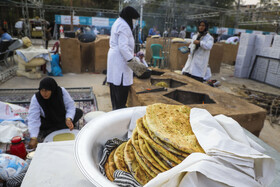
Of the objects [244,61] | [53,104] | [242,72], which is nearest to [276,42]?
[244,61]

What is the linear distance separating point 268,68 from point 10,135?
8.06 metres

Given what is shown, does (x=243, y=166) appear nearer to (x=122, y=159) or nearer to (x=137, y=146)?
(x=137, y=146)

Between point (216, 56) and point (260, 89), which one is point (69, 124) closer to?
point (260, 89)

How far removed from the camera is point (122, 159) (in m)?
1.05

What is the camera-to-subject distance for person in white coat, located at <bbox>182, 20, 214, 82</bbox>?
3.98 m

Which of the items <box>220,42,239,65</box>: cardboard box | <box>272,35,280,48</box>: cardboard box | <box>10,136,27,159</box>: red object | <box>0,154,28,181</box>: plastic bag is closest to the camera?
<box>0,154,28,181</box>: plastic bag

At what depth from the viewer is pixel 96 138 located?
1.11m

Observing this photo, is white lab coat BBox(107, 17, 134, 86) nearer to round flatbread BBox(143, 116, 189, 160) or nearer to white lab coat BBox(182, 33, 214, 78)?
white lab coat BBox(182, 33, 214, 78)

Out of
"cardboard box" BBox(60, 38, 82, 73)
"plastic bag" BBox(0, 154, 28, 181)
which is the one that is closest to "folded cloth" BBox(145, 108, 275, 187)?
"plastic bag" BBox(0, 154, 28, 181)

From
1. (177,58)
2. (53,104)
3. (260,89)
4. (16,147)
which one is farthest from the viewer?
(177,58)

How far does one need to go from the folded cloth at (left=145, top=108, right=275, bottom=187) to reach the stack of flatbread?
89 mm

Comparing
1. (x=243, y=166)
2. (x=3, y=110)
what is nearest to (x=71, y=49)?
(x=3, y=110)

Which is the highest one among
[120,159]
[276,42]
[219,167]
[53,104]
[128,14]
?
[128,14]

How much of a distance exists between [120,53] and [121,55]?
0.11 feet
